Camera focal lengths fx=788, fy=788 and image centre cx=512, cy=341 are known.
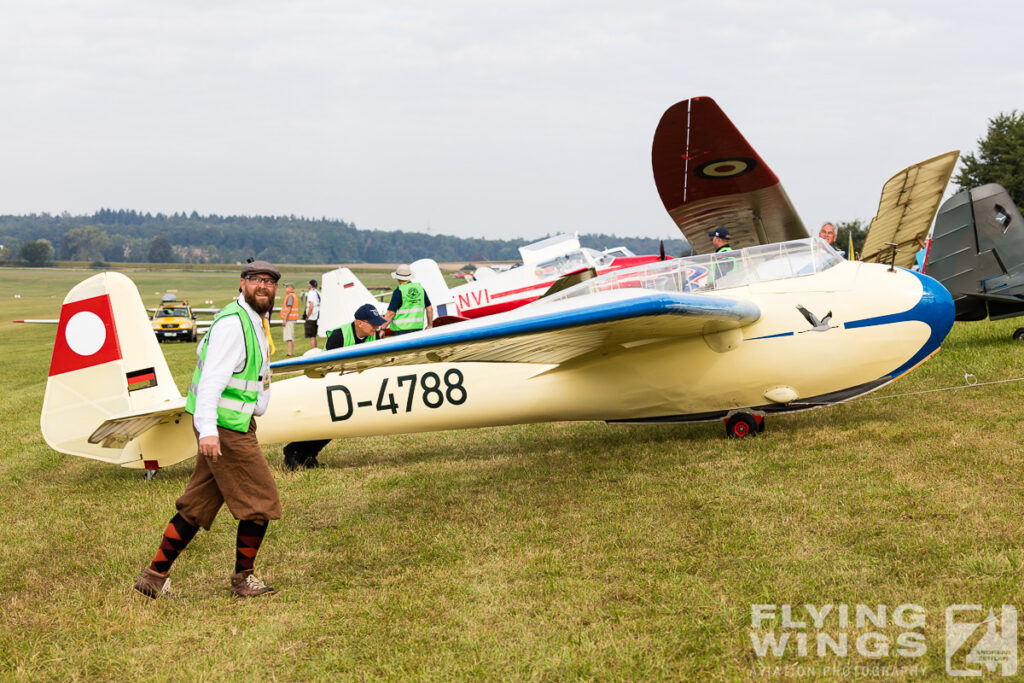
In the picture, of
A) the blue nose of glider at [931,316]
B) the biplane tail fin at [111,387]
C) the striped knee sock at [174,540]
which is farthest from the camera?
the blue nose of glider at [931,316]

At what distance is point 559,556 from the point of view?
15.2 ft

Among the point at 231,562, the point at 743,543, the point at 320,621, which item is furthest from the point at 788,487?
the point at 231,562

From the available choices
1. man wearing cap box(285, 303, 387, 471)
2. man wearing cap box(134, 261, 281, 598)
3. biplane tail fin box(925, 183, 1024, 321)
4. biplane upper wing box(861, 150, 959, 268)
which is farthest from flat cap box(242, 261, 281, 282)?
biplane tail fin box(925, 183, 1024, 321)

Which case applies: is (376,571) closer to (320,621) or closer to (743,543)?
(320,621)

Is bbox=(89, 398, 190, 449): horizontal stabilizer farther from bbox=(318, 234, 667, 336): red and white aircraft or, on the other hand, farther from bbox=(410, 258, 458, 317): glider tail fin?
bbox=(318, 234, 667, 336): red and white aircraft

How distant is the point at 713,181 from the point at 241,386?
908cm

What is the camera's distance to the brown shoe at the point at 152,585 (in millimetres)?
4398

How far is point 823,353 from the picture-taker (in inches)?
270

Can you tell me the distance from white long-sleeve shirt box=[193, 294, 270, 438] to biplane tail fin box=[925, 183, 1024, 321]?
31.4 ft

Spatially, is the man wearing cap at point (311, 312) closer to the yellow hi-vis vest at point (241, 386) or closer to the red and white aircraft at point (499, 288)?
the red and white aircraft at point (499, 288)

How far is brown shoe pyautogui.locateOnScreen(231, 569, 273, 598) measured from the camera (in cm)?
440

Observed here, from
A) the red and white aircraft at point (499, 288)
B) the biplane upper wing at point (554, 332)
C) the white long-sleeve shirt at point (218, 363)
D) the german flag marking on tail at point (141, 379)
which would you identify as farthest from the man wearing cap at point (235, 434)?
the red and white aircraft at point (499, 288)

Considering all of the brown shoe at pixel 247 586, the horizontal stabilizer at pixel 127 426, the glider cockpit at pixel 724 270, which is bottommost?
the brown shoe at pixel 247 586

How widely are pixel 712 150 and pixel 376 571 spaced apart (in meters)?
8.26
